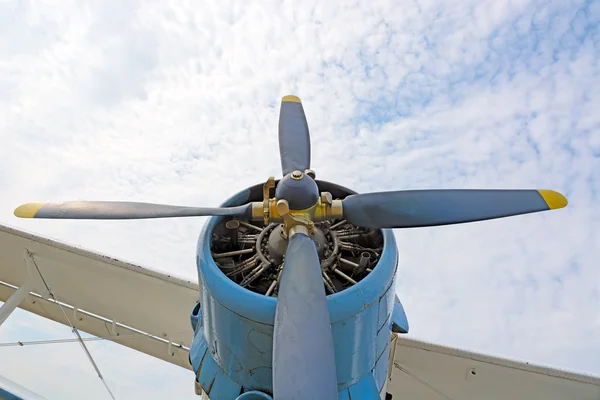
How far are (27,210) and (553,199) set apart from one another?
17.9ft

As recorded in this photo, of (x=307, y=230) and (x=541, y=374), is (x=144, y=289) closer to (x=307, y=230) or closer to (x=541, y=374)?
(x=307, y=230)

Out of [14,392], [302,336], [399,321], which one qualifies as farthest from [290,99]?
[14,392]

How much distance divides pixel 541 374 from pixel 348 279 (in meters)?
5.34

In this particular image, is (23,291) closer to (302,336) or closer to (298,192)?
(298,192)

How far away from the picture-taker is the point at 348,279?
4.89 metres

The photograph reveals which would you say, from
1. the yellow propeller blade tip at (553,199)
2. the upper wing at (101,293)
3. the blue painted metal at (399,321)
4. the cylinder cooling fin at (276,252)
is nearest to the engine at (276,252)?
the cylinder cooling fin at (276,252)

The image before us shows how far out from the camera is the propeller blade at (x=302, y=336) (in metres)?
3.76

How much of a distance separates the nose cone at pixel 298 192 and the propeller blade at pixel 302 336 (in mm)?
499

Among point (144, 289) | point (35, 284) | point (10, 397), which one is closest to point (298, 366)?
point (10, 397)

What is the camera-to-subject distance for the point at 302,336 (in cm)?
398

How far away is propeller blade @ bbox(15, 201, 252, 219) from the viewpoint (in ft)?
16.8

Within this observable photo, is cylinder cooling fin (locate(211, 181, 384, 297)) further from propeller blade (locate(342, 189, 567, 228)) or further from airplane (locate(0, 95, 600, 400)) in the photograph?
propeller blade (locate(342, 189, 567, 228))

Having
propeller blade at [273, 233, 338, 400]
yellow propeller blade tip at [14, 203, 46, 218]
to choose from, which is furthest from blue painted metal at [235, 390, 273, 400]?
yellow propeller blade tip at [14, 203, 46, 218]

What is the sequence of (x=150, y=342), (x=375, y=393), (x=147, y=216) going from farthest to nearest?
(x=150, y=342), (x=147, y=216), (x=375, y=393)
